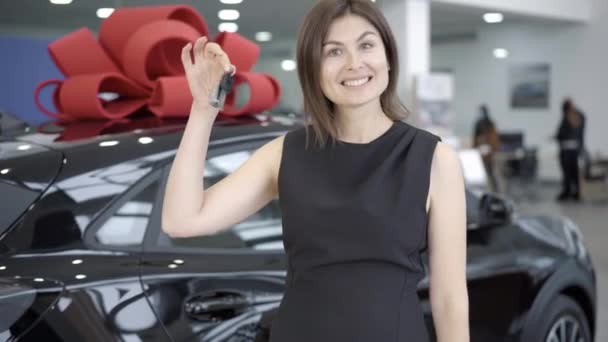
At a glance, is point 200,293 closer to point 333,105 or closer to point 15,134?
point 333,105

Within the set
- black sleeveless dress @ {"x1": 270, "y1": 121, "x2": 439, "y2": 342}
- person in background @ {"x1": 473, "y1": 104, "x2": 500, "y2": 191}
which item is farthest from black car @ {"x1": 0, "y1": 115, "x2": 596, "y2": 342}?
person in background @ {"x1": 473, "y1": 104, "x2": 500, "y2": 191}

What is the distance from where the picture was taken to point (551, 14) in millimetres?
13211

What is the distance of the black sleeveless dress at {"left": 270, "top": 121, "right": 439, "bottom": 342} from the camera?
154 cm

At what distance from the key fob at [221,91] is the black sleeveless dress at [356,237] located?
192 millimetres

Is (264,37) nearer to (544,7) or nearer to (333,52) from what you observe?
(544,7)

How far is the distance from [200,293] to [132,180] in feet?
1.10

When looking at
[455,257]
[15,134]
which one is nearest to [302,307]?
[455,257]

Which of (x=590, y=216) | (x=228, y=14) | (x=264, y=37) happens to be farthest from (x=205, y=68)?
(x=590, y=216)

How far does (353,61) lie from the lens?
62.0 inches

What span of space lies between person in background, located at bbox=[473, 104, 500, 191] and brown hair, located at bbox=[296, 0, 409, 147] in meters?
11.2

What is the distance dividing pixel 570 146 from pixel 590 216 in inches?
86.8

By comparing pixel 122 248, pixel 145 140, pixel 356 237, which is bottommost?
pixel 122 248

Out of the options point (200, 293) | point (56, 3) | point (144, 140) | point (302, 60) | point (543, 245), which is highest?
point (56, 3)

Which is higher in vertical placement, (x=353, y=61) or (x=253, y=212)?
(x=353, y=61)
